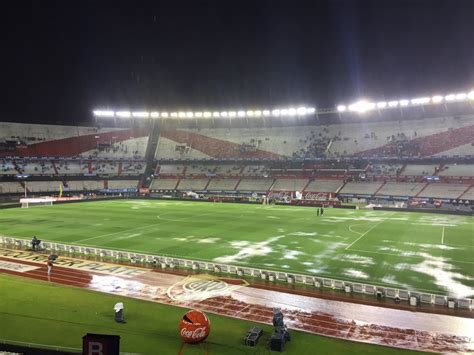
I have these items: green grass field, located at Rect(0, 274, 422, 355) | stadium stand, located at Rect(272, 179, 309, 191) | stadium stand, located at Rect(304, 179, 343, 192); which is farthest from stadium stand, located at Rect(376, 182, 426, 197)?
green grass field, located at Rect(0, 274, 422, 355)

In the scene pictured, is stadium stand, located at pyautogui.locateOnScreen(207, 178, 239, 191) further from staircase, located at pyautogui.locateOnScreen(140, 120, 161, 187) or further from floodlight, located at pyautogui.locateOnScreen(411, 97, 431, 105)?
floodlight, located at pyautogui.locateOnScreen(411, 97, 431, 105)

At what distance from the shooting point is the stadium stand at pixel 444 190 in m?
65.9

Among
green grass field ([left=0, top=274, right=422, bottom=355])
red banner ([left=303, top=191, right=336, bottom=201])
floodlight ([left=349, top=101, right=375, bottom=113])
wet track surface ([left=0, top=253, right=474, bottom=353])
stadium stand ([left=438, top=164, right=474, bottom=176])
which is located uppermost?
floodlight ([left=349, top=101, right=375, bottom=113])

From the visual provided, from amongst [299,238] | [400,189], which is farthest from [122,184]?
[299,238]

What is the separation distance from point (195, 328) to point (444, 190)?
67002 millimetres

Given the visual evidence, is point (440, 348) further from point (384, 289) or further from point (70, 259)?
point (70, 259)

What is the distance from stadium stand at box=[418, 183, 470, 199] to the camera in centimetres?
6594

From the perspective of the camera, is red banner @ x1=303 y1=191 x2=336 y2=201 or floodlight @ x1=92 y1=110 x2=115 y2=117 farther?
floodlight @ x1=92 y1=110 x2=115 y2=117

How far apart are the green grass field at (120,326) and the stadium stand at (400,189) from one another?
6279 centimetres

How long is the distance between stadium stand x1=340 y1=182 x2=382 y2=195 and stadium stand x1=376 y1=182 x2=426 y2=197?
→ 1.41 m

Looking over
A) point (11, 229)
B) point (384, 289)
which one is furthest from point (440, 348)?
point (11, 229)

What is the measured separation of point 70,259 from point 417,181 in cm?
6538

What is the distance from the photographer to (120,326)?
1560 centimetres

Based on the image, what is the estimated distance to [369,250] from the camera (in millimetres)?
31562
